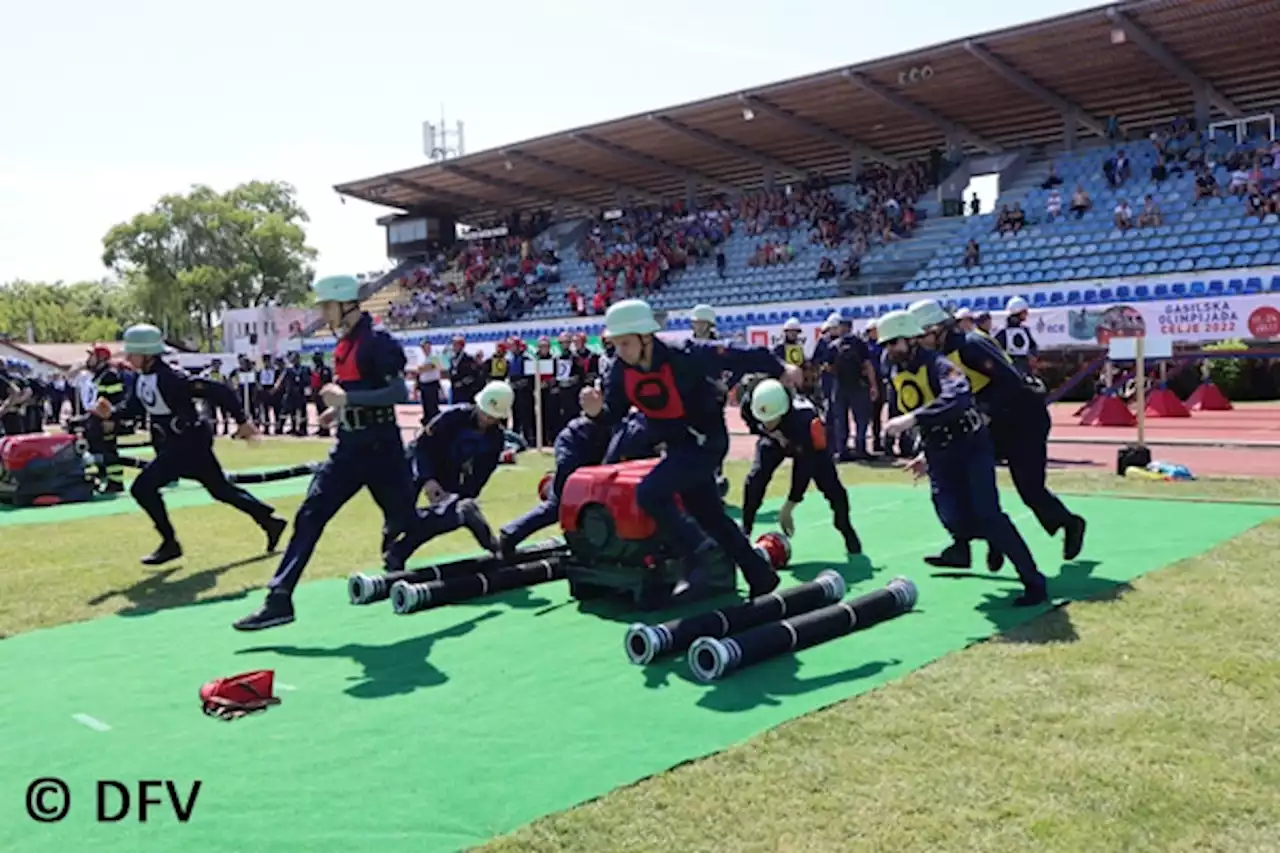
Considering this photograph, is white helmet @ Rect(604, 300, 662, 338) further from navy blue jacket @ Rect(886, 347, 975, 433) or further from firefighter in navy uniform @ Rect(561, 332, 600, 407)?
firefighter in navy uniform @ Rect(561, 332, 600, 407)

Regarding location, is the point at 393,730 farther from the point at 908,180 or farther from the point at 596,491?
the point at 908,180

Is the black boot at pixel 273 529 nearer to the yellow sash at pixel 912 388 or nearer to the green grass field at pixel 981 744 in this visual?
the green grass field at pixel 981 744

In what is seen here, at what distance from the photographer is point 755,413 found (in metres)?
7.18

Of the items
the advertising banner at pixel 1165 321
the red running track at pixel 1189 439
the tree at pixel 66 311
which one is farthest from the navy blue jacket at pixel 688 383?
the tree at pixel 66 311

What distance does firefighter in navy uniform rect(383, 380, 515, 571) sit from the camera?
7.51 metres

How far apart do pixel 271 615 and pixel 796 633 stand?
2972mm

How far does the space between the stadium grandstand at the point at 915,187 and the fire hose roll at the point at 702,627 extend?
53.0ft

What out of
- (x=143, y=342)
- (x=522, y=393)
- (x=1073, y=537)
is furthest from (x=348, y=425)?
(x=522, y=393)

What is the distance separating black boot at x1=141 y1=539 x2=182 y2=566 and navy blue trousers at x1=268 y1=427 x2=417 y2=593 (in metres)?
2.55

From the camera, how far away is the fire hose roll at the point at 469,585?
6.80 metres

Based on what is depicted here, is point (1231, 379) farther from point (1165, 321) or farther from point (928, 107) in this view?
point (928, 107)

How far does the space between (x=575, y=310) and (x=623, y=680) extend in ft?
100

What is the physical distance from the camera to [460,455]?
26.3ft

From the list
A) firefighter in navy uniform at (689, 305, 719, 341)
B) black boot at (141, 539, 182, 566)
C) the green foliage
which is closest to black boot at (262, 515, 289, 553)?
black boot at (141, 539, 182, 566)
